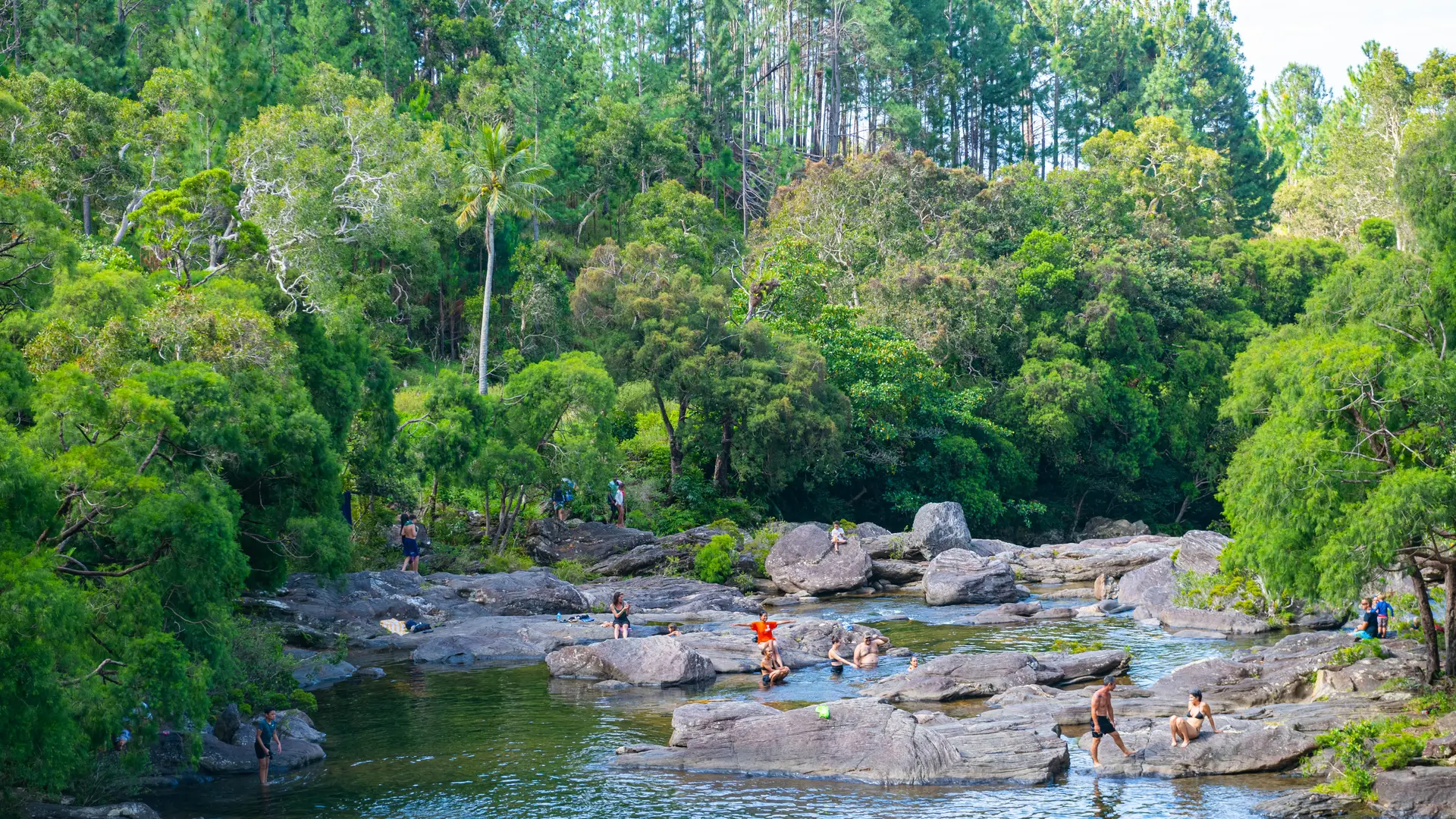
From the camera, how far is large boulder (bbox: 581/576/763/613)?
40.7 m

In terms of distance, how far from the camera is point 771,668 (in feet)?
99.4

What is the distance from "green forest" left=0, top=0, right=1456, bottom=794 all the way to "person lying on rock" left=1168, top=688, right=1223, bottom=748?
3.08 meters

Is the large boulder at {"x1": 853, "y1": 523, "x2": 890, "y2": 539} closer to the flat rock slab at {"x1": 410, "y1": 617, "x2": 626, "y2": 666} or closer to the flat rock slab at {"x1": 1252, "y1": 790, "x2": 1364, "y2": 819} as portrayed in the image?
the flat rock slab at {"x1": 410, "y1": 617, "x2": 626, "y2": 666}

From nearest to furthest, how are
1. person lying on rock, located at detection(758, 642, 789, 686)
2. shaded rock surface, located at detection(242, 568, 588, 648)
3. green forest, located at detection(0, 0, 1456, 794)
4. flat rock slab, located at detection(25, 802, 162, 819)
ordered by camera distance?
flat rock slab, located at detection(25, 802, 162, 819), green forest, located at detection(0, 0, 1456, 794), person lying on rock, located at detection(758, 642, 789, 686), shaded rock surface, located at detection(242, 568, 588, 648)

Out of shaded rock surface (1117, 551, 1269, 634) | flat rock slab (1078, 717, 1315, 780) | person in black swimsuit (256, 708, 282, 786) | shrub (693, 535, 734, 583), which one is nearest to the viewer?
flat rock slab (1078, 717, 1315, 780)

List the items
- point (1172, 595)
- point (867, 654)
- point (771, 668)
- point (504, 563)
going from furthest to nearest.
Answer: point (504, 563)
point (1172, 595)
point (867, 654)
point (771, 668)

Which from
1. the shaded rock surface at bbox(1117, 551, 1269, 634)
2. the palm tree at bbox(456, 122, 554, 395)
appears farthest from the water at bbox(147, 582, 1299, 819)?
the palm tree at bbox(456, 122, 554, 395)

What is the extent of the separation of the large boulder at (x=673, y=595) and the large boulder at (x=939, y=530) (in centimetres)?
921

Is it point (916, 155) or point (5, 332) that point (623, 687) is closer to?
point (5, 332)

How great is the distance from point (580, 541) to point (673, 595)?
20.2 ft

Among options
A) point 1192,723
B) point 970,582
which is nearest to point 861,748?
point 1192,723

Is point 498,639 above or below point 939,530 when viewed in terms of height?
below

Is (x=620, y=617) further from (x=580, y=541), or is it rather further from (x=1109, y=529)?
(x=1109, y=529)

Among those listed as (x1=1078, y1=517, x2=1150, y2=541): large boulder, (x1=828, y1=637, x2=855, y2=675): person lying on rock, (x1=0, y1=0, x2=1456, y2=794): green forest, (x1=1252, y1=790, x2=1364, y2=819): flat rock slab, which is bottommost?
(x1=1078, y1=517, x2=1150, y2=541): large boulder
